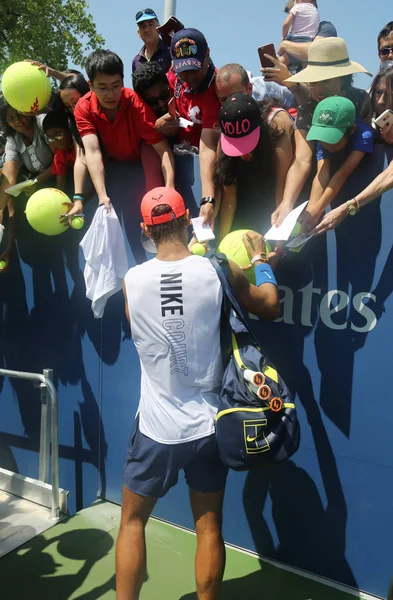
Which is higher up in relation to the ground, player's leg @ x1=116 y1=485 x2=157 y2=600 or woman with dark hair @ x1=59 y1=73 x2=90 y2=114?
woman with dark hair @ x1=59 y1=73 x2=90 y2=114

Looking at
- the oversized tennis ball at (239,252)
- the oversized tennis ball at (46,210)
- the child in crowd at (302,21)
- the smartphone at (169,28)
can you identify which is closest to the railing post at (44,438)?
the oversized tennis ball at (46,210)

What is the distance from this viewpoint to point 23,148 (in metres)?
4.24

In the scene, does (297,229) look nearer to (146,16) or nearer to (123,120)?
(123,120)

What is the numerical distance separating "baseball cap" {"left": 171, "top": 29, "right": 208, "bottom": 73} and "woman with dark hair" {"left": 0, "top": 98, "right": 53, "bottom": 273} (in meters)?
1.43

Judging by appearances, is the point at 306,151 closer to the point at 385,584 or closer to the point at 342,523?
the point at 342,523

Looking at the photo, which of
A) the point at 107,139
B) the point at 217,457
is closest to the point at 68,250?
the point at 107,139

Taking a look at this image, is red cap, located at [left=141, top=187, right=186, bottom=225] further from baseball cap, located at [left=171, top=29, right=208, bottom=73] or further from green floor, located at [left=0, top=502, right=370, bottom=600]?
green floor, located at [left=0, top=502, right=370, bottom=600]

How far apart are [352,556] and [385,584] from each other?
21 cm

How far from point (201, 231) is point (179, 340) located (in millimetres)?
821

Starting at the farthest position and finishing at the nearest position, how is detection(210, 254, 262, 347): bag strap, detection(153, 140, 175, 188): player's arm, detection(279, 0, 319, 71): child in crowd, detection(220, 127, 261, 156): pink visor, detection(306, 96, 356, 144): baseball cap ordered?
1. detection(279, 0, 319, 71): child in crowd
2. detection(153, 140, 175, 188): player's arm
3. detection(220, 127, 261, 156): pink visor
4. detection(306, 96, 356, 144): baseball cap
5. detection(210, 254, 262, 347): bag strap

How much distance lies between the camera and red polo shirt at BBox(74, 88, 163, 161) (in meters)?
3.45

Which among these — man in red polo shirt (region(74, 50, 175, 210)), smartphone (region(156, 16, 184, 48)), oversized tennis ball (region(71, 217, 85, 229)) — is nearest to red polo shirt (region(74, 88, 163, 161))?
man in red polo shirt (region(74, 50, 175, 210))

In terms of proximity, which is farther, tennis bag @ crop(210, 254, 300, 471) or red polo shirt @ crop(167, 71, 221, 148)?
red polo shirt @ crop(167, 71, 221, 148)

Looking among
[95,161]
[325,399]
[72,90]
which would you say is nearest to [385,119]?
[325,399]
